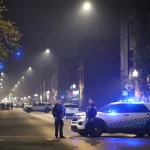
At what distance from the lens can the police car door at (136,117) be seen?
2222 cm

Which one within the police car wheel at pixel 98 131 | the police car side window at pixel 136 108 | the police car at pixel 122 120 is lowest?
the police car wheel at pixel 98 131

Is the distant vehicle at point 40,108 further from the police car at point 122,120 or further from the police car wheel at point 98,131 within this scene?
the police car wheel at point 98,131

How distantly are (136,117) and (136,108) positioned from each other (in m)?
0.52

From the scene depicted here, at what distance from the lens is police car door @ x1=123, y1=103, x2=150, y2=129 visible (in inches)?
875

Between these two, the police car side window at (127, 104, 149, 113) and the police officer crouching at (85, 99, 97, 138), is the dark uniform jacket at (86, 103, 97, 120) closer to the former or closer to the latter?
the police officer crouching at (85, 99, 97, 138)

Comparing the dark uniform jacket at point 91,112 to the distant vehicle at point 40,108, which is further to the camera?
the distant vehicle at point 40,108

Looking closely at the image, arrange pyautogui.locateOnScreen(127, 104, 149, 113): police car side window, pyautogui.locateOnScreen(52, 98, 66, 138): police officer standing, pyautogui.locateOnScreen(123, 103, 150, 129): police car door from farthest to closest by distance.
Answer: pyautogui.locateOnScreen(127, 104, 149, 113): police car side window < pyautogui.locateOnScreen(123, 103, 150, 129): police car door < pyautogui.locateOnScreen(52, 98, 66, 138): police officer standing

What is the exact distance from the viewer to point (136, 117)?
2231 centimetres

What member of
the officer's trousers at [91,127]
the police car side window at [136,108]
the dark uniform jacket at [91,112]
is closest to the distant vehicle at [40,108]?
the police car side window at [136,108]

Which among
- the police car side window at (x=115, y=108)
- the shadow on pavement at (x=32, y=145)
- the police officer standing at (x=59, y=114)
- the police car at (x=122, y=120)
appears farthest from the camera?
the police car side window at (x=115, y=108)

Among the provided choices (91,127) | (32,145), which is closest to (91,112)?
(91,127)

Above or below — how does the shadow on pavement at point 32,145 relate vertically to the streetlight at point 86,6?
below

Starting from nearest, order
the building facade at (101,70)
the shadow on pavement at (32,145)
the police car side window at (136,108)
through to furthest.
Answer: the shadow on pavement at (32,145) < the police car side window at (136,108) < the building facade at (101,70)

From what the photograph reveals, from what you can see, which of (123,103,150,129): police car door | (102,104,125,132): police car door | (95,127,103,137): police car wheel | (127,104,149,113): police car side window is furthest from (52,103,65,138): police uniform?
(127,104,149,113): police car side window
